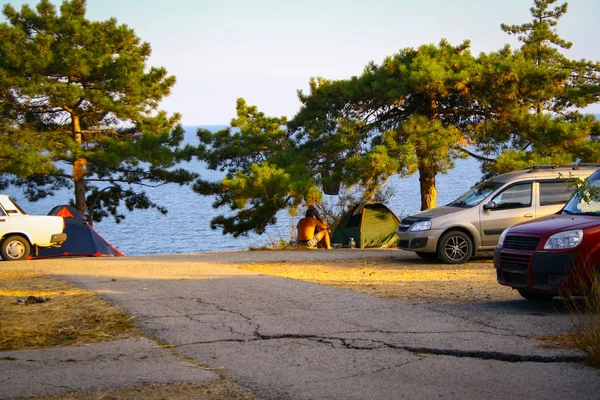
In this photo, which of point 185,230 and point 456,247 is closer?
point 456,247

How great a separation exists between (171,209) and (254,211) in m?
44.8

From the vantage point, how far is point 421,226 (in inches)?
636

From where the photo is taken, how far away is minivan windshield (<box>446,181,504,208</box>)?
52.9ft

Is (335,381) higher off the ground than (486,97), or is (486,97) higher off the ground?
(486,97)

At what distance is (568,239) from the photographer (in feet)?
30.3

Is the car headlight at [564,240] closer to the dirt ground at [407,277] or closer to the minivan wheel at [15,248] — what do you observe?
the dirt ground at [407,277]

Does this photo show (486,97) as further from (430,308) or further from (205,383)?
(205,383)

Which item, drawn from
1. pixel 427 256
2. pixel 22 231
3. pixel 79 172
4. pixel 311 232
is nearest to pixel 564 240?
pixel 427 256

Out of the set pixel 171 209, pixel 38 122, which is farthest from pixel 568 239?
pixel 171 209

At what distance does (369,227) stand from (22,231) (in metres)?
9.98

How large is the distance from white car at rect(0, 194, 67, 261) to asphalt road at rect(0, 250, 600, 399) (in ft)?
28.0

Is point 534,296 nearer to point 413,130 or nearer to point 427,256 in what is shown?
point 427,256

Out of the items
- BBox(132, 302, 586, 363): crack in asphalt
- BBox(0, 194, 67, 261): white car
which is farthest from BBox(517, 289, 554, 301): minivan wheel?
BBox(0, 194, 67, 261): white car

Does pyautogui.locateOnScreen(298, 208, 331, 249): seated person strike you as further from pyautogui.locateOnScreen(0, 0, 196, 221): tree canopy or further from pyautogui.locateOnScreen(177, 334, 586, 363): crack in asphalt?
pyautogui.locateOnScreen(177, 334, 586, 363): crack in asphalt
